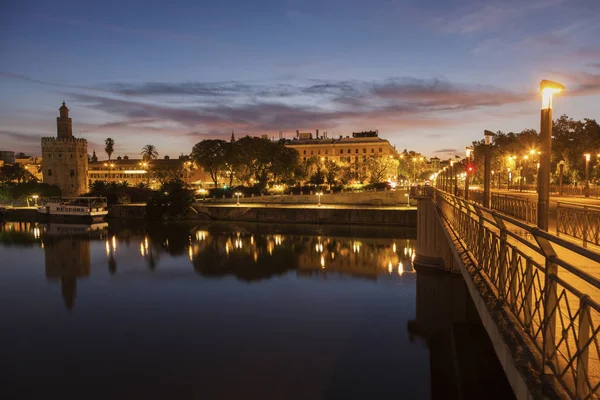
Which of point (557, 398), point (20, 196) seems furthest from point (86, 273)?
point (20, 196)

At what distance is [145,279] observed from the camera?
106 ft

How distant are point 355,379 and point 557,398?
12999 millimetres

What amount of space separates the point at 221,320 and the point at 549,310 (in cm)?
2000

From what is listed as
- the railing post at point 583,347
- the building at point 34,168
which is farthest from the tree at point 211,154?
the building at point 34,168

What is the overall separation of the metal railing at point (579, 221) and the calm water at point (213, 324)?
6.94 metres

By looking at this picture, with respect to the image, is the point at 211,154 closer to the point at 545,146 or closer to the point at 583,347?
the point at 545,146

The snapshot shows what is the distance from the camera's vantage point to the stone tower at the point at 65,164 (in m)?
101

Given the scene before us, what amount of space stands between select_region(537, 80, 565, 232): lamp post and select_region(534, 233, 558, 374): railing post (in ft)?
14.4

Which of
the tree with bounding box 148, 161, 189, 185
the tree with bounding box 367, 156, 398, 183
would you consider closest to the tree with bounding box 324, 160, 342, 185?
the tree with bounding box 367, 156, 398, 183

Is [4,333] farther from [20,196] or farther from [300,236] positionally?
[20,196]

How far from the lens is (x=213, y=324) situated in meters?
22.0

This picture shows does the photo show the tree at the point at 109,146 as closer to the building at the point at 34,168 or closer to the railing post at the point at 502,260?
the building at the point at 34,168

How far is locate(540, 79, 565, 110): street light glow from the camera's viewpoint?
26.2 ft

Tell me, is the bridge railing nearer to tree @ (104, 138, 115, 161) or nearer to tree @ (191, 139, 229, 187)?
tree @ (191, 139, 229, 187)
